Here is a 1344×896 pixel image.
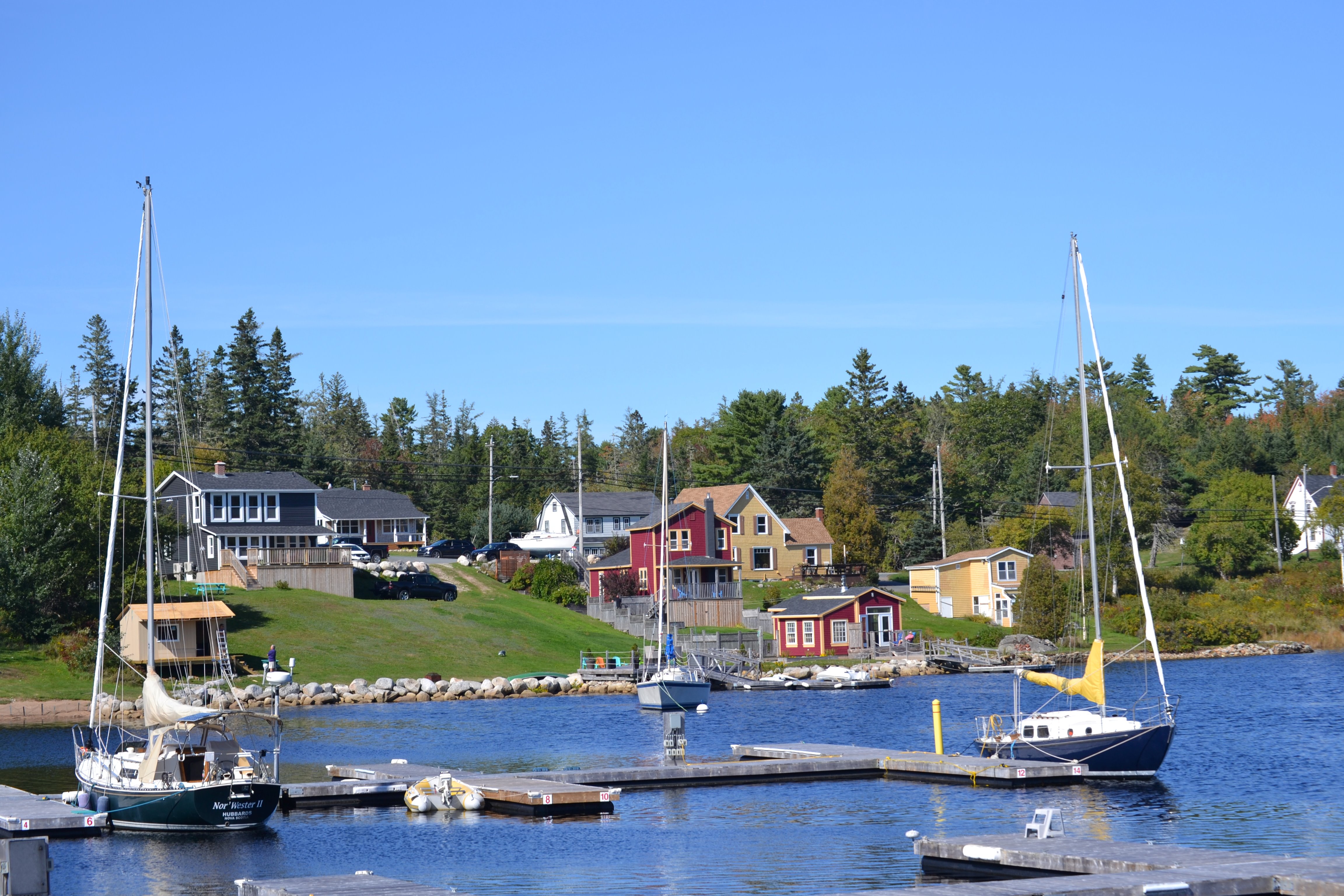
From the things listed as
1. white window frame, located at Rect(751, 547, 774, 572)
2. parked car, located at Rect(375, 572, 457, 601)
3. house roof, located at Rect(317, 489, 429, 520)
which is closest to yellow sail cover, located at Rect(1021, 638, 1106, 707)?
parked car, located at Rect(375, 572, 457, 601)

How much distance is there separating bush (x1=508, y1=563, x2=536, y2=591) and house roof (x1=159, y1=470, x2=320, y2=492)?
1442 cm

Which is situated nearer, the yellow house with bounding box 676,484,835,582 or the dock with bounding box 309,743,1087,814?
the dock with bounding box 309,743,1087,814

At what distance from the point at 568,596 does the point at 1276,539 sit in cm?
5583

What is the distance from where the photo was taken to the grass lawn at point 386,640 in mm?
64312

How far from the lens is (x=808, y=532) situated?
357 ft

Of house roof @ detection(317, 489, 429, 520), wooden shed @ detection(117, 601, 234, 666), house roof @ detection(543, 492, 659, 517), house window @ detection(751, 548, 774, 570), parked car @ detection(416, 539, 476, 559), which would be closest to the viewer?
wooden shed @ detection(117, 601, 234, 666)

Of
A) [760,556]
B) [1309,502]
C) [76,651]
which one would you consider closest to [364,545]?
[760,556]

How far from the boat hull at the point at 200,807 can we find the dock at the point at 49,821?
0.50 metres

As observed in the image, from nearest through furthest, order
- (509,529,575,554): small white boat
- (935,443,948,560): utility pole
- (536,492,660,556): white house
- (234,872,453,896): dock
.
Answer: (234,872,453,896): dock < (935,443,948,560): utility pole < (509,529,575,554): small white boat < (536,492,660,556): white house

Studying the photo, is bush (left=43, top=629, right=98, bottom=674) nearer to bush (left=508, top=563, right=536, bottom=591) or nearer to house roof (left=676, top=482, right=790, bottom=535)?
bush (left=508, top=563, right=536, bottom=591)

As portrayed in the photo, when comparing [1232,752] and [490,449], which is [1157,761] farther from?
[490,449]

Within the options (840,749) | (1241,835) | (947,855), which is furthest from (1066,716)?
(947,855)

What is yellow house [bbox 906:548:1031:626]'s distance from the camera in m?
96.7

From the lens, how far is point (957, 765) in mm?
38312
